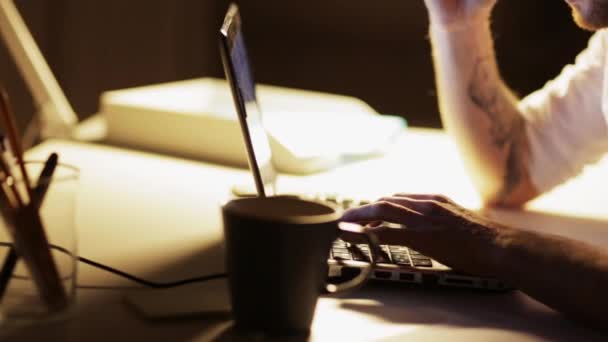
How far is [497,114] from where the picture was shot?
4.50ft

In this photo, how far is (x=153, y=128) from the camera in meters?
1.41

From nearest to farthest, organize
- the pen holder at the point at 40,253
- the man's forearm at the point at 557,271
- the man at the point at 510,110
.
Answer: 1. the pen holder at the point at 40,253
2. the man's forearm at the point at 557,271
3. the man at the point at 510,110

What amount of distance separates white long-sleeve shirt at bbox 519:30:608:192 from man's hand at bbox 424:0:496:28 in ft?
0.70

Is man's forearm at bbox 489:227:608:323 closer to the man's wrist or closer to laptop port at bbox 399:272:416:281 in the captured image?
laptop port at bbox 399:272:416:281

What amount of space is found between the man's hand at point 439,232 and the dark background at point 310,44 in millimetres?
1435

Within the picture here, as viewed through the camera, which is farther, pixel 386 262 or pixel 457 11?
pixel 457 11

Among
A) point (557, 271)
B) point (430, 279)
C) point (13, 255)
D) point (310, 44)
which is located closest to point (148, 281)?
point (13, 255)

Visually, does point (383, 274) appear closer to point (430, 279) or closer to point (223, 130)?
point (430, 279)

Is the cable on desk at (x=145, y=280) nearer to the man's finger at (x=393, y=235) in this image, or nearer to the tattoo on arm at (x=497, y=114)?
the man's finger at (x=393, y=235)

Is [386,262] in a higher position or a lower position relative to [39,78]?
lower

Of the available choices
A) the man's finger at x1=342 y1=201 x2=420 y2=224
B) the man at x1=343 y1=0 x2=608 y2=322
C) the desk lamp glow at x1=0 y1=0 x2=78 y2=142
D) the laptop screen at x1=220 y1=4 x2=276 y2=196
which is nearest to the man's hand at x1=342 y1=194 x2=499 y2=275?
the man's finger at x1=342 y1=201 x2=420 y2=224

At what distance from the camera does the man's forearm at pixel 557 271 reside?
70cm

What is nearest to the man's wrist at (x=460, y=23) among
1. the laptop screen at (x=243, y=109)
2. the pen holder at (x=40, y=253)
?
the laptop screen at (x=243, y=109)

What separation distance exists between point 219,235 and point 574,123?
77 cm
